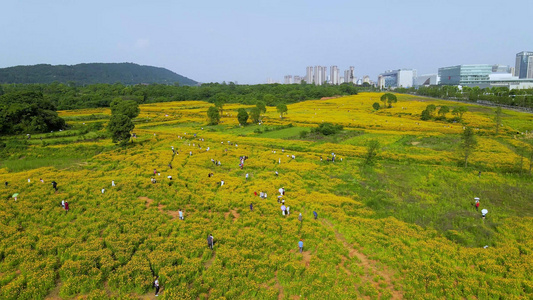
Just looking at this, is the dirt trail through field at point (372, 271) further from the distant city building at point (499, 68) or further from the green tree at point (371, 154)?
the distant city building at point (499, 68)

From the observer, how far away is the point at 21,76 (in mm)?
189125

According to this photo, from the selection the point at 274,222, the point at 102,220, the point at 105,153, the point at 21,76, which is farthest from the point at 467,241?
the point at 21,76

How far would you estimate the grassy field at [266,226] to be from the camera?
1232cm

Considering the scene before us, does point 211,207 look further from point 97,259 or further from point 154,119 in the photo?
point 154,119

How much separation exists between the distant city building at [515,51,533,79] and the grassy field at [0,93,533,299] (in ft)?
574

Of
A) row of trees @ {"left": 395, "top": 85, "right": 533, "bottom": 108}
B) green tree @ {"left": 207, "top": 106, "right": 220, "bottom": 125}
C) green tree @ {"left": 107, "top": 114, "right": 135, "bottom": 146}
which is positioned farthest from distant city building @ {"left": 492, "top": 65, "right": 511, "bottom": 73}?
green tree @ {"left": 107, "top": 114, "right": 135, "bottom": 146}

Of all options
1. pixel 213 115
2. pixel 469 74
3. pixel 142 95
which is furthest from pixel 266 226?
pixel 469 74

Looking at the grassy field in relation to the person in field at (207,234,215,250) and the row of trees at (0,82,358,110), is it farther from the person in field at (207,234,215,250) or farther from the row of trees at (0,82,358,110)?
the row of trees at (0,82,358,110)

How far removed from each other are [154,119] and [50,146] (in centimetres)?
2476

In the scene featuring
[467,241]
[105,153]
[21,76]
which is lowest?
[467,241]

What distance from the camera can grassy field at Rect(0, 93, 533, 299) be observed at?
485 inches

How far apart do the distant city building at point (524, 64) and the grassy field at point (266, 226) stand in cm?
17490

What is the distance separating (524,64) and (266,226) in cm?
21713

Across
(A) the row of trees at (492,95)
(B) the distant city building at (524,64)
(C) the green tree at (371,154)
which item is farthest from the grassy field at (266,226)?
(B) the distant city building at (524,64)
